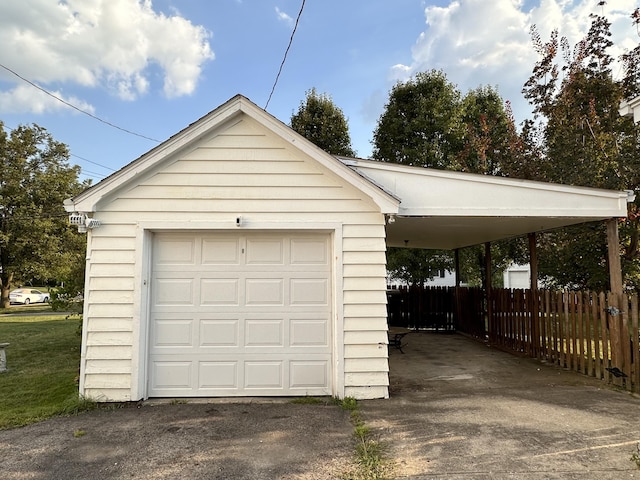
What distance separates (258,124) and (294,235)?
1.60 m

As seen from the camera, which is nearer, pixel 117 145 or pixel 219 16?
pixel 219 16

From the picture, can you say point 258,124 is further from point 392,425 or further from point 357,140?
point 357,140

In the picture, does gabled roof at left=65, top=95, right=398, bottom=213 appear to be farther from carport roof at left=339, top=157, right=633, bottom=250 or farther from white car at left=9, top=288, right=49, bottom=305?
white car at left=9, top=288, right=49, bottom=305

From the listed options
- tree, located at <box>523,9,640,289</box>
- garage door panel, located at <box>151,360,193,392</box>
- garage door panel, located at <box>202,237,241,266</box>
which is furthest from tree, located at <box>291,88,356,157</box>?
garage door panel, located at <box>151,360,193,392</box>

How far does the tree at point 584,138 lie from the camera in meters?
9.78

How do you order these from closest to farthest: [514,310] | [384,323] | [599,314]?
[384,323] < [599,314] < [514,310]

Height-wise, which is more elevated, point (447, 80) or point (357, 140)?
point (447, 80)

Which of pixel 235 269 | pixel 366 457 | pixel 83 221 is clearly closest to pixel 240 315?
pixel 235 269

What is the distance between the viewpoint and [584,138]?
11359 millimetres

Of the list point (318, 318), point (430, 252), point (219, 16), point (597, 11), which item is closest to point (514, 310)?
point (318, 318)

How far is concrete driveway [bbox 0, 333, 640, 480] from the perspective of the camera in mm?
3281

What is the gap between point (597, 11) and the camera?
11695 mm

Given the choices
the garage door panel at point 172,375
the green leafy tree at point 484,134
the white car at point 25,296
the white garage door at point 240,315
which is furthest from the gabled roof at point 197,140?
the white car at point 25,296

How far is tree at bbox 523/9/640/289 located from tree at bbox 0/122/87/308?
2173cm
